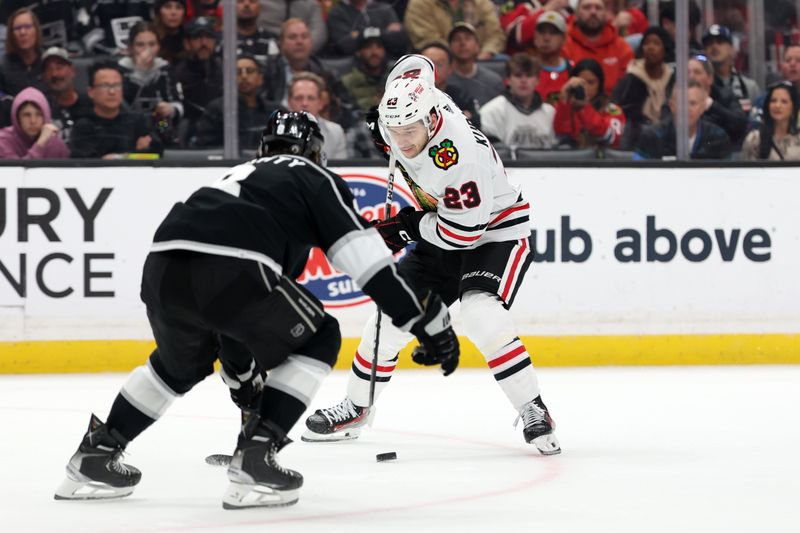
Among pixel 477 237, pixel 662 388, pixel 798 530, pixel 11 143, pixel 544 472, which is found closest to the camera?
pixel 798 530

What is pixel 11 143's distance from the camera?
6.67m

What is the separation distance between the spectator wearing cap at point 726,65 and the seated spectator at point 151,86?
277 cm

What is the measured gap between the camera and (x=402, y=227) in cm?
449

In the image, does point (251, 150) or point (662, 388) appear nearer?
point (662, 388)

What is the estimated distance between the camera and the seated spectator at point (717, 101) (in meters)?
7.07

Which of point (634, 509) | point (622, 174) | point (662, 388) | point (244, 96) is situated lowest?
point (662, 388)

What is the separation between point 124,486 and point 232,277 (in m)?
0.67

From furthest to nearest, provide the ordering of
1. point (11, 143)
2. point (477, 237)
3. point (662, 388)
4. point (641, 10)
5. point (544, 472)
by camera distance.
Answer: point (641, 10), point (11, 143), point (662, 388), point (477, 237), point (544, 472)

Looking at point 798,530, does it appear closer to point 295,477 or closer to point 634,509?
point 634,509

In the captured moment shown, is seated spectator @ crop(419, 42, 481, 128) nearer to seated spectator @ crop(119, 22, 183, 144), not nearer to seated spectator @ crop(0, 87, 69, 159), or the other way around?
seated spectator @ crop(119, 22, 183, 144)

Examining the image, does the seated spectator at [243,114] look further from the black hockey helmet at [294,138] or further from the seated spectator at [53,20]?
the black hockey helmet at [294,138]

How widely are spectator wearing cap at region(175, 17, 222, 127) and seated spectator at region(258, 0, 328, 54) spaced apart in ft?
1.06

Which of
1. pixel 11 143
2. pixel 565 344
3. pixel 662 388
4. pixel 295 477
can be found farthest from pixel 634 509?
pixel 11 143

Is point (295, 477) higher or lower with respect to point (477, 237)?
lower
